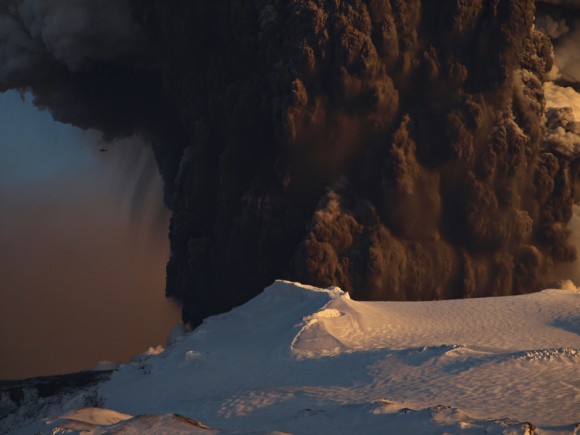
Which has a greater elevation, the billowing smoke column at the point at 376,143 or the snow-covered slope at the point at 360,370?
the billowing smoke column at the point at 376,143

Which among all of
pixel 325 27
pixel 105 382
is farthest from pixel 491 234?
pixel 105 382

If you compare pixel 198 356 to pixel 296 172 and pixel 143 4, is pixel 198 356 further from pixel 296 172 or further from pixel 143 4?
pixel 143 4

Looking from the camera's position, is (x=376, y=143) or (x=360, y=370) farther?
(x=376, y=143)

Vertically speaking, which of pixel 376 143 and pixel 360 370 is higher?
pixel 376 143

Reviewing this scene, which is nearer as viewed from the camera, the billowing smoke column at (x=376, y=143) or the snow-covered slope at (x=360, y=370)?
the snow-covered slope at (x=360, y=370)
